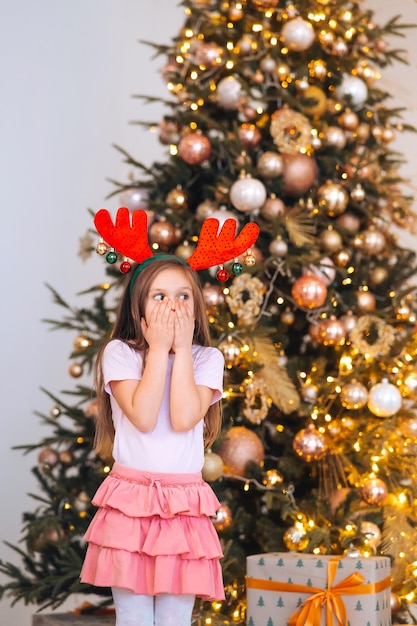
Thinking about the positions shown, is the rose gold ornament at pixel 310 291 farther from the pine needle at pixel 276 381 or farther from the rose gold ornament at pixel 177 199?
the rose gold ornament at pixel 177 199

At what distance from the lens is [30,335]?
358 centimetres

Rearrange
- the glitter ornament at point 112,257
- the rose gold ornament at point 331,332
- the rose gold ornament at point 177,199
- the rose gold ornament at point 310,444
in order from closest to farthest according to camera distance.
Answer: the glitter ornament at point 112,257 → the rose gold ornament at point 310,444 → the rose gold ornament at point 331,332 → the rose gold ornament at point 177,199

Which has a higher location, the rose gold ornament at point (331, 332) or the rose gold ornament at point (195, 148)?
the rose gold ornament at point (195, 148)

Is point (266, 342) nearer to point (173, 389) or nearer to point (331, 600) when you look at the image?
point (331, 600)

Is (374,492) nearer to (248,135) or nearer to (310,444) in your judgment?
(310,444)

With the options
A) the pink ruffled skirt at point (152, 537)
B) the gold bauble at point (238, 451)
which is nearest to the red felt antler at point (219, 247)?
the pink ruffled skirt at point (152, 537)

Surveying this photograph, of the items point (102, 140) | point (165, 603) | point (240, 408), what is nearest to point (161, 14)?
point (102, 140)

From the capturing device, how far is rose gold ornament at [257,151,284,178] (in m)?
2.65

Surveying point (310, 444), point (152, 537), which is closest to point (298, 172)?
point (310, 444)

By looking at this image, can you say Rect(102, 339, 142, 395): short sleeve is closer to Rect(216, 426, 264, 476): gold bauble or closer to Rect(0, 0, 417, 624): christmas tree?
Rect(0, 0, 417, 624): christmas tree

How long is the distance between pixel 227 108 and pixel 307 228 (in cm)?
43

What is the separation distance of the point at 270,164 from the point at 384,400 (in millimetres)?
722

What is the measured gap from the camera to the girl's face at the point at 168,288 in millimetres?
1696

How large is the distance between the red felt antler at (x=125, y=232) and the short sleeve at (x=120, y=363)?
0.19m
